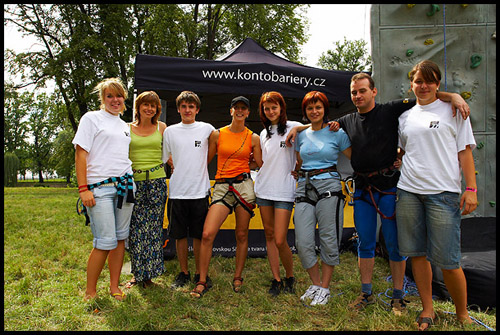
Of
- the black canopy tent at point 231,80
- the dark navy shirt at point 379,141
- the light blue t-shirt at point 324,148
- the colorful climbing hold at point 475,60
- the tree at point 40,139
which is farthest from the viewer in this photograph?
the tree at point 40,139

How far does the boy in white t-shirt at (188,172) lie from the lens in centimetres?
312

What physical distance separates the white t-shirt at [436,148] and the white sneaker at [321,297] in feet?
3.65

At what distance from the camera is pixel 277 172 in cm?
300

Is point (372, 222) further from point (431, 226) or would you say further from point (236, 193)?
point (236, 193)

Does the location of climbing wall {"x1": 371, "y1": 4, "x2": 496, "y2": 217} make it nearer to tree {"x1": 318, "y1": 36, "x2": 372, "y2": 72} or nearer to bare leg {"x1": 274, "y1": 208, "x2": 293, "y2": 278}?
bare leg {"x1": 274, "y1": 208, "x2": 293, "y2": 278}

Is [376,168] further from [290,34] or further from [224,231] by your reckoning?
[290,34]

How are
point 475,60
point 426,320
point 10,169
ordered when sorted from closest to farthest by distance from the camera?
1. point 426,320
2. point 475,60
3. point 10,169

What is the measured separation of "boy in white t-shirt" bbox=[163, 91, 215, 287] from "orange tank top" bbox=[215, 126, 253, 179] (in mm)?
171

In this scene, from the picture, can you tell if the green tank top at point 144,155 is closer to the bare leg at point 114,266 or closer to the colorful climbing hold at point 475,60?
the bare leg at point 114,266

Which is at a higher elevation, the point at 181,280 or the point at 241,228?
the point at 241,228

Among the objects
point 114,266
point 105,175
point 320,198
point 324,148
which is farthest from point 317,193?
point 114,266

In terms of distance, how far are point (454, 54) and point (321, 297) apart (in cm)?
319

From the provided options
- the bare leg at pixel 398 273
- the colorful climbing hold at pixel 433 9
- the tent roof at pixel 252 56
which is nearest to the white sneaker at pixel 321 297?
the bare leg at pixel 398 273

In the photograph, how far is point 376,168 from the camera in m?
2.62
